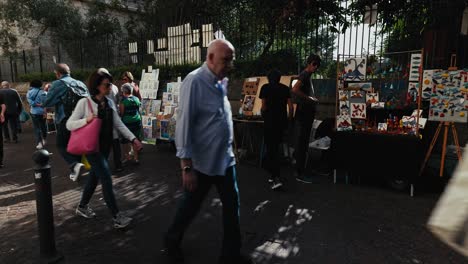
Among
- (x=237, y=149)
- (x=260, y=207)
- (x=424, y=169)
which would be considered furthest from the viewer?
(x=237, y=149)

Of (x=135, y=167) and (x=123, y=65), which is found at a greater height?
(x=123, y=65)

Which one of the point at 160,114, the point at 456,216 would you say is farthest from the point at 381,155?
the point at 160,114

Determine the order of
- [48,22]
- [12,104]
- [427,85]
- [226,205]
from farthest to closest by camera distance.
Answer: [48,22] → [12,104] → [427,85] → [226,205]

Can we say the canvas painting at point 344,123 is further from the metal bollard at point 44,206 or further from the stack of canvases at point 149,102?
the stack of canvases at point 149,102

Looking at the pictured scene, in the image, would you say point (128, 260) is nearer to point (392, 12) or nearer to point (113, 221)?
point (113, 221)

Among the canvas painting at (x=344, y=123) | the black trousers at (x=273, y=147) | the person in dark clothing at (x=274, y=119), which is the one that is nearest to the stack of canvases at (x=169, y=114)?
the person in dark clothing at (x=274, y=119)

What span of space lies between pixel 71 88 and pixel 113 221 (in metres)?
2.36

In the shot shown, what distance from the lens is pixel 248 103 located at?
7391 millimetres

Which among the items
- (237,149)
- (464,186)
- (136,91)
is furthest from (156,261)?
(136,91)

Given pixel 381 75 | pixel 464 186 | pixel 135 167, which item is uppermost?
pixel 381 75

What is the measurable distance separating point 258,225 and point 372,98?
2908 mm

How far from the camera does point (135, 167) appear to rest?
693 centimetres

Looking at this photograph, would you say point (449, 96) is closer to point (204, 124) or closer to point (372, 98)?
point (372, 98)

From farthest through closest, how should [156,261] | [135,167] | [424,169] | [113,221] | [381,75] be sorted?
[135,167] → [381,75] → [424,169] → [113,221] → [156,261]
